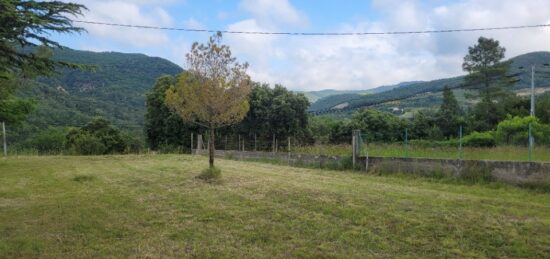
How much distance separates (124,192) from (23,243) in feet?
16.0

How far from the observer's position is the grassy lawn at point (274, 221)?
20.3 ft

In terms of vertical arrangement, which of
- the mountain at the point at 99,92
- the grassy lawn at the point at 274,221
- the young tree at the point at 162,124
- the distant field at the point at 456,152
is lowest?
the grassy lawn at the point at 274,221

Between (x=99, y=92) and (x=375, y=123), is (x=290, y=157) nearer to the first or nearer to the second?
(x=375, y=123)

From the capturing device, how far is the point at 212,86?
14.5 m

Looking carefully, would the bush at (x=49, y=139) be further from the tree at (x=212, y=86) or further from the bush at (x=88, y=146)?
the tree at (x=212, y=86)

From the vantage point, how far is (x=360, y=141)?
696 inches

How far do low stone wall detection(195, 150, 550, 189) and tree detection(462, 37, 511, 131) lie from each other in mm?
39428

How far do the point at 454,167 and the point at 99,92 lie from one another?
67800 millimetres

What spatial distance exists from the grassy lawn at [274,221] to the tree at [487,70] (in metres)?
47.0

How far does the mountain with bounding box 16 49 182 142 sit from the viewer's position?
57750 millimetres

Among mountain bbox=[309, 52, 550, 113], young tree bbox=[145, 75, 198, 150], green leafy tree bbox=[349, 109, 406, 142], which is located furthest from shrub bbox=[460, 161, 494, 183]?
mountain bbox=[309, 52, 550, 113]

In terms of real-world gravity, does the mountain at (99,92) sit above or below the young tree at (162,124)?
above

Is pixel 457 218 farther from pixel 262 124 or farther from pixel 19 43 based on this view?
pixel 262 124

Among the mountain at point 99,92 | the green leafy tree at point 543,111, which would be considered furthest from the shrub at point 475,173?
the mountain at point 99,92
